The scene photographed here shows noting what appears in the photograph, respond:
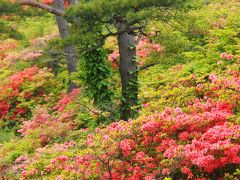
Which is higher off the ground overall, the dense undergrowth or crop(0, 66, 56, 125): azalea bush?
the dense undergrowth

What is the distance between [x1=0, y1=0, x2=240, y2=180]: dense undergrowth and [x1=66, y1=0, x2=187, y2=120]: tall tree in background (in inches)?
15.1

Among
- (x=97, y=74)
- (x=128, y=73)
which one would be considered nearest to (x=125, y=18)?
(x=128, y=73)

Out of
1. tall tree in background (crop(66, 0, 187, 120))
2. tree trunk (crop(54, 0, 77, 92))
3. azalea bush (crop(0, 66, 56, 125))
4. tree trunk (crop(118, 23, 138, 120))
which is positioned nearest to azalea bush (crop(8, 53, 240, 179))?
tall tree in background (crop(66, 0, 187, 120))

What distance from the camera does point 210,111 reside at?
549 centimetres

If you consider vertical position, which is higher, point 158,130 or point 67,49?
point 158,130

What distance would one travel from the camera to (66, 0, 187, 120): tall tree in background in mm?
7672

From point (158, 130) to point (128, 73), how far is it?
396 centimetres

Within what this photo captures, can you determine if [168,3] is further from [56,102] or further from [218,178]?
[56,102]

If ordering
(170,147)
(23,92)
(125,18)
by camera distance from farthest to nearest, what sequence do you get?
(23,92), (125,18), (170,147)

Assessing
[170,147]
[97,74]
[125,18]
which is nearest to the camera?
[170,147]

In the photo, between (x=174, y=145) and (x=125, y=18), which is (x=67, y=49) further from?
(x=174, y=145)

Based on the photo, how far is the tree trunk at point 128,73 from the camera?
9.13 metres

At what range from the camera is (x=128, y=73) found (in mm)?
9219

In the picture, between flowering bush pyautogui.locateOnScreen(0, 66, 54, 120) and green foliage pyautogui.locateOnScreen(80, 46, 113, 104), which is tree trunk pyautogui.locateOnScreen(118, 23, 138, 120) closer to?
green foliage pyautogui.locateOnScreen(80, 46, 113, 104)
